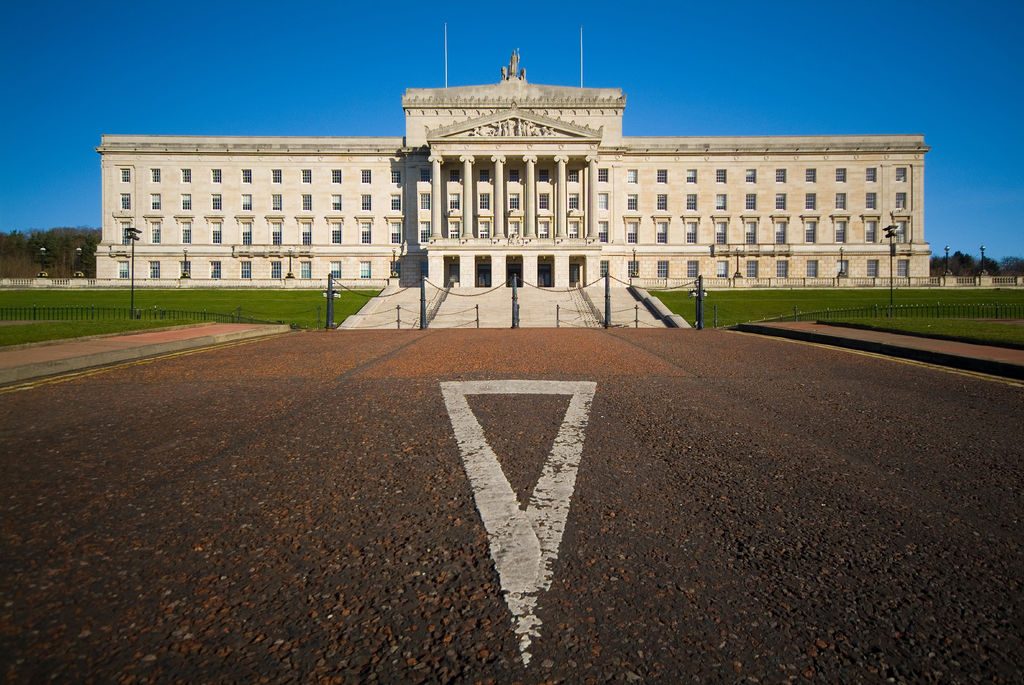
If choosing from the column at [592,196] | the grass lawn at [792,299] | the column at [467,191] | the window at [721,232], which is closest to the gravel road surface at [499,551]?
the grass lawn at [792,299]

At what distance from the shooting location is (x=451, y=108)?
73.2m

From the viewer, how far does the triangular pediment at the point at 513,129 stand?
211 ft

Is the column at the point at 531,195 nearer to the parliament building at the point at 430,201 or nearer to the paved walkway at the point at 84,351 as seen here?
the parliament building at the point at 430,201

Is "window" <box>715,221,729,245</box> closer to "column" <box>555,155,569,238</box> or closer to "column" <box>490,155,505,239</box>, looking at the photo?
"column" <box>555,155,569,238</box>

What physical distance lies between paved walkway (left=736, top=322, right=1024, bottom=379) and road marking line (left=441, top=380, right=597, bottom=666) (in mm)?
8784

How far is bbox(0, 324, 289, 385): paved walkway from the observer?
411 inches

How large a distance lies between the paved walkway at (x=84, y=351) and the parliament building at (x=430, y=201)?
178 ft

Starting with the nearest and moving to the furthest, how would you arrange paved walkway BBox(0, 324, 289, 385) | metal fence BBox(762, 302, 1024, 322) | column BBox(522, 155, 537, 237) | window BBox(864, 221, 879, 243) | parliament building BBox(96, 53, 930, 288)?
paved walkway BBox(0, 324, 289, 385), metal fence BBox(762, 302, 1024, 322), column BBox(522, 155, 537, 237), parliament building BBox(96, 53, 930, 288), window BBox(864, 221, 879, 243)

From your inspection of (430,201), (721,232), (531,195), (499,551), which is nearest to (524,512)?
(499,551)

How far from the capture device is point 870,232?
241 feet

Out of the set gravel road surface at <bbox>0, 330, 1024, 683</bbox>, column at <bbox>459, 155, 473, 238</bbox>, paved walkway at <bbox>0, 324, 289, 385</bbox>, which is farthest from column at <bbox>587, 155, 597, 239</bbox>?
gravel road surface at <bbox>0, 330, 1024, 683</bbox>

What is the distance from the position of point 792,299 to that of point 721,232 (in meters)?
30.9

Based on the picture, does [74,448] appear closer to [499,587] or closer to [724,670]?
[499,587]

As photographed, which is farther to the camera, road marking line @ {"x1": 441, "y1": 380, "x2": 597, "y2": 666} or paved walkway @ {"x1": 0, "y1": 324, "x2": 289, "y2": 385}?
paved walkway @ {"x1": 0, "y1": 324, "x2": 289, "y2": 385}
